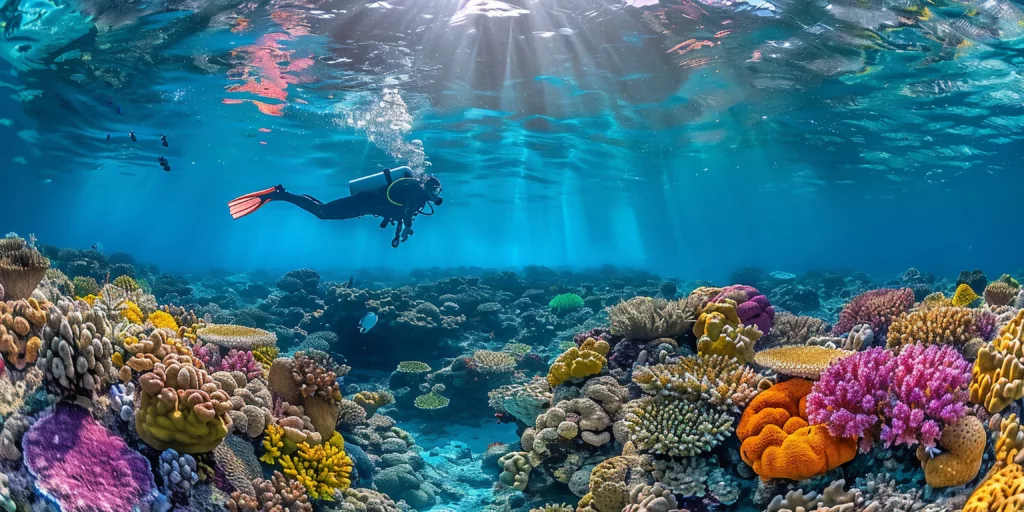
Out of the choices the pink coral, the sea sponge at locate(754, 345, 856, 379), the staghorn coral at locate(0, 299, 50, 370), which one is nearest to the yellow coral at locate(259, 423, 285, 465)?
the staghorn coral at locate(0, 299, 50, 370)

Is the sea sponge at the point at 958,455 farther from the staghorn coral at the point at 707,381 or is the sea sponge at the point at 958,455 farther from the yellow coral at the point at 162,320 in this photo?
the yellow coral at the point at 162,320

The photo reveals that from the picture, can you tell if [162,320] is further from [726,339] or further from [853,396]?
[853,396]

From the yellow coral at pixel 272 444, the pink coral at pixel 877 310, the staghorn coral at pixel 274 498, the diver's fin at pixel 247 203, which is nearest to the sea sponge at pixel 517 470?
the staghorn coral at pixel 274 498

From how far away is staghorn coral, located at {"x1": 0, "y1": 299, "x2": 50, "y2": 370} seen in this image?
13.4 feet

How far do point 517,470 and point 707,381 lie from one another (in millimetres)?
2827

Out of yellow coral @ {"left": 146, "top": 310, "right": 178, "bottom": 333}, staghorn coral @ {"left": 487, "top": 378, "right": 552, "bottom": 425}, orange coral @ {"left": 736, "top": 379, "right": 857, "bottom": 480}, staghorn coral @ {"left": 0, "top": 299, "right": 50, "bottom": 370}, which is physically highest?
staghorn coral @ {"left": 0, "top": 299, "right": 50, "bottom": 370}

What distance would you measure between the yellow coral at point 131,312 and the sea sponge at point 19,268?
1192mm

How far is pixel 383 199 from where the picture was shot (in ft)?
39.0

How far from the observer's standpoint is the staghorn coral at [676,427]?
4.67 metres

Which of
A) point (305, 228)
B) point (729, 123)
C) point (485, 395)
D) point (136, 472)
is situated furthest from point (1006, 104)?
point (305, 228)

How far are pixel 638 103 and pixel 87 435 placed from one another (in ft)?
70.3

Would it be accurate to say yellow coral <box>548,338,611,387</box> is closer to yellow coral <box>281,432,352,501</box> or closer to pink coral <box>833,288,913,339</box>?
yellow coral <box>281,432,352,501</box>

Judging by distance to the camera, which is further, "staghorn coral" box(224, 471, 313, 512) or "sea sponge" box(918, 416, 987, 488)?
"staghorn coral" box(224, 471, 313, 512)

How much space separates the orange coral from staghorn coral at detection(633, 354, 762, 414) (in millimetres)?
195
